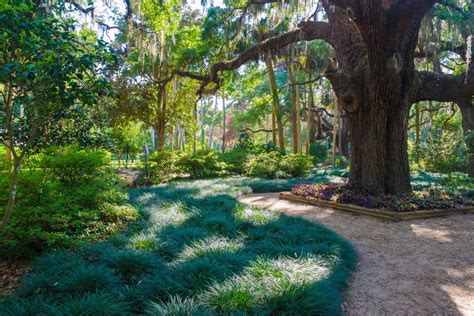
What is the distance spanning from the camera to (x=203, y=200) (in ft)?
22.7

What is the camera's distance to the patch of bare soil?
289 cm

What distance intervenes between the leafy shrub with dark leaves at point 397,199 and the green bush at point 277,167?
4196 mm

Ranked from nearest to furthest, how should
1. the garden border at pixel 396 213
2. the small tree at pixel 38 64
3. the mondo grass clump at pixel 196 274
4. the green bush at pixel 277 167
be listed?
the mondo grass clump at pixel 196 274 < the small tree at pixel 38 64 < the garden border at pixel 396 213 < the green bush at pixel 277 167

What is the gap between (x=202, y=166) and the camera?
474 inches

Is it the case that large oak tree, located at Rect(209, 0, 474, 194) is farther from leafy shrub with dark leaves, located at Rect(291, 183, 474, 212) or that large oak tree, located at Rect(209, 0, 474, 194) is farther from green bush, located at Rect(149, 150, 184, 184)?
green bush, located at Rect(149, 150, 184, 184)

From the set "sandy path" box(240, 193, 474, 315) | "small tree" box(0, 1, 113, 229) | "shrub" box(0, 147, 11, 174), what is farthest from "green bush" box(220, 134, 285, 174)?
"small tree" box(0, 1, 113, 229)

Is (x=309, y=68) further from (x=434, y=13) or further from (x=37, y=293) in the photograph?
(x=37, y=293)

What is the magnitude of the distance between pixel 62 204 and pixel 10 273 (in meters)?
1.05

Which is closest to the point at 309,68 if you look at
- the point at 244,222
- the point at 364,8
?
the point at 364,8

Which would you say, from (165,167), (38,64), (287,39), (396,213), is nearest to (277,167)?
(165,167)

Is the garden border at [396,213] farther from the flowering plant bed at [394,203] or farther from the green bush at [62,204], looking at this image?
the green bush at [62,204]

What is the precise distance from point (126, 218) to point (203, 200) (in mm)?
2112

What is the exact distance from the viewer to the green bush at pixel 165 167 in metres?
11.7

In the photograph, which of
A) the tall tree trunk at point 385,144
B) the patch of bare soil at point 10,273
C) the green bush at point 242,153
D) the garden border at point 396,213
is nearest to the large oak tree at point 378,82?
the tall tree trunk at point 385,144
